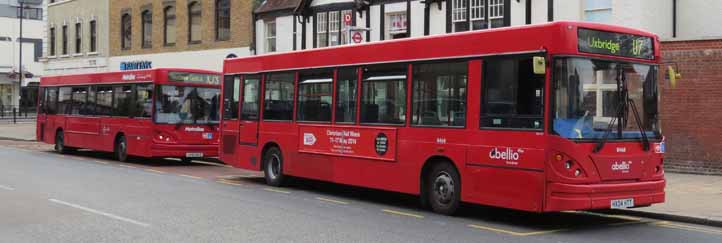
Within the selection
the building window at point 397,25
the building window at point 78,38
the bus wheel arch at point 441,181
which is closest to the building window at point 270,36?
the building window at point 397,25

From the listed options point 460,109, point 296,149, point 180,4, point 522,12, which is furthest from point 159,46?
point 460,109

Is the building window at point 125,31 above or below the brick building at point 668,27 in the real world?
above

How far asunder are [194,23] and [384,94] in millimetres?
23349

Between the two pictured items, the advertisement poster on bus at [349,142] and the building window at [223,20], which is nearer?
the advertisement poster on bus at [349,142]

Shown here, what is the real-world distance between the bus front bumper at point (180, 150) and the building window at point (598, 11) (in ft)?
34.1

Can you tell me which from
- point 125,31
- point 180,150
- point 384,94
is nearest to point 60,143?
point 180,150

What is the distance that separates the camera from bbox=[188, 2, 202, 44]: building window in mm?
34688

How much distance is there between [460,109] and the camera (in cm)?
1167

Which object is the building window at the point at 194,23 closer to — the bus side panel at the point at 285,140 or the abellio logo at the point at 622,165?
the bus side panel at the point at 285,140

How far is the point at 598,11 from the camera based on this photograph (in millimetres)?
20047

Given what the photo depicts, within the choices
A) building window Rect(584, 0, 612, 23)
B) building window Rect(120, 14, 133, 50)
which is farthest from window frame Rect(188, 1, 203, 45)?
building window Rect(584, 0, 612, 23)

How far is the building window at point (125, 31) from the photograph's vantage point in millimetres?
40188

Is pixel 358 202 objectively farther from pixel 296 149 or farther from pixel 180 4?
pixel 180 4

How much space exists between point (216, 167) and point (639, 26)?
11.3 metres
